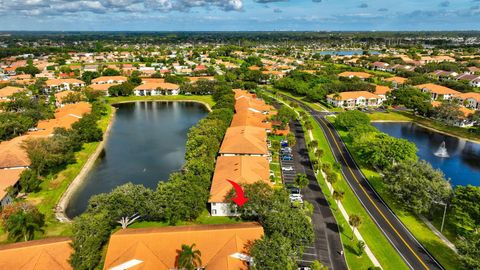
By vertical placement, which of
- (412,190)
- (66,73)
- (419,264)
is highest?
(66,73)

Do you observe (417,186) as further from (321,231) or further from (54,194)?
(54,194)

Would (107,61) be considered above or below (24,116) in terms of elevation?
above

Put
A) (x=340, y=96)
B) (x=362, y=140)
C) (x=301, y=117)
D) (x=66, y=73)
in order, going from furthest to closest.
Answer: (x=66, y=73)
(x=340, y=96)
(x=301, y=117)
(x=362, y=140)

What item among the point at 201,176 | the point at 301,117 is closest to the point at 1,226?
the point at 201,176

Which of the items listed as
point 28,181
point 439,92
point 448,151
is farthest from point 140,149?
point 439,92

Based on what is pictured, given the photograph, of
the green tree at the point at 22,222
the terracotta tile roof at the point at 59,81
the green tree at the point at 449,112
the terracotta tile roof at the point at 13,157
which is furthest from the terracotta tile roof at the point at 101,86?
the green tree at the point at 449,112

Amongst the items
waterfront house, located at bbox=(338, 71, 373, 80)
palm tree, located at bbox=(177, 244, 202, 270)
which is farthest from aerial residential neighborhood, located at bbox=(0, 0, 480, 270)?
waterfront house, located at bbox=(338, 71, 373, 80)

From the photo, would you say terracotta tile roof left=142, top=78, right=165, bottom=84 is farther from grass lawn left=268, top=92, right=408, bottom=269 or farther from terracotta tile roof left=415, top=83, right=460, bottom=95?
terracotta tile roof left=415, top=83, right=460, bottom=95

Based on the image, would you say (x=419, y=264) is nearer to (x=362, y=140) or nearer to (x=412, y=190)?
(x=412, y=190)
